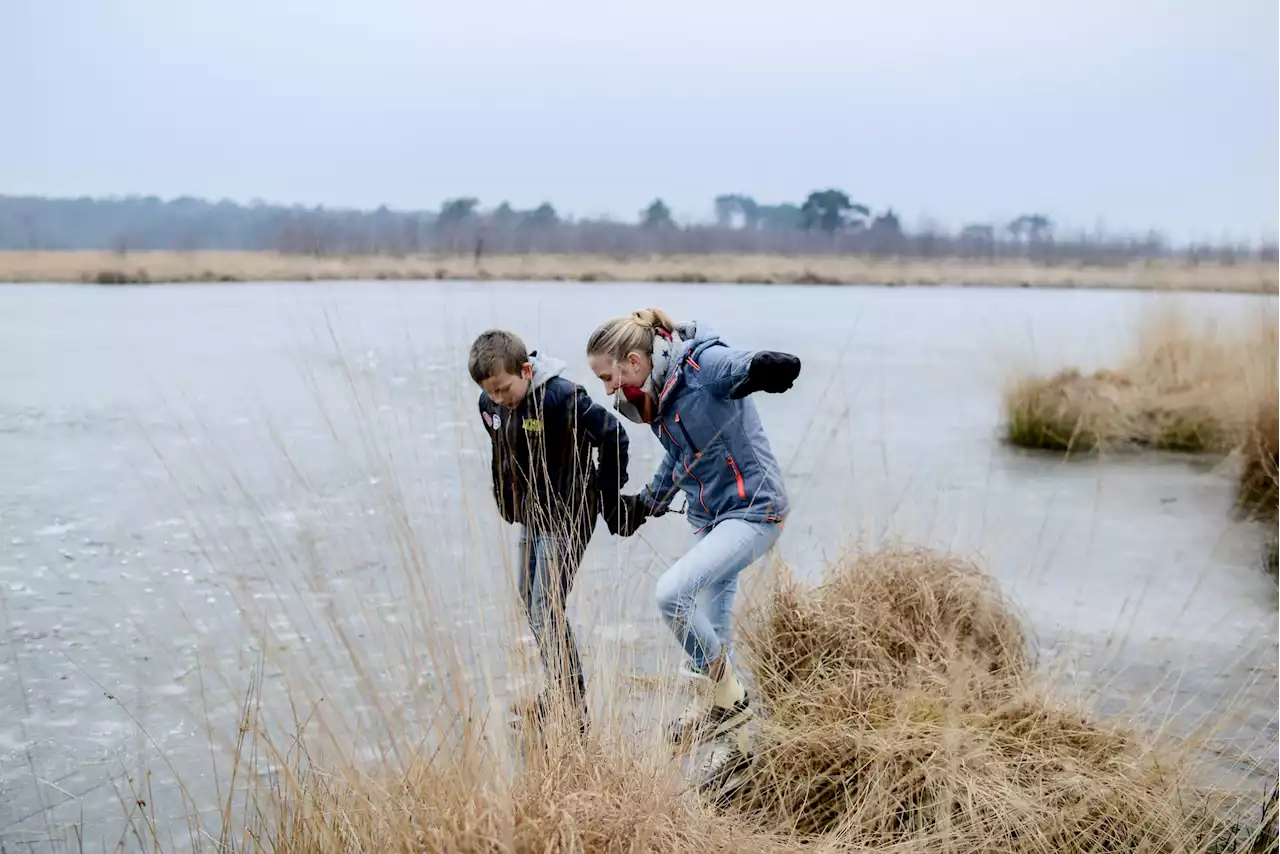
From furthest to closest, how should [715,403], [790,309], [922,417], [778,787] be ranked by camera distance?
[790,309] → [922,417] → [715,403] → [778,787]

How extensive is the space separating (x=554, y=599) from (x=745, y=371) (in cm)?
89

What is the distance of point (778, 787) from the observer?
10.8 feet

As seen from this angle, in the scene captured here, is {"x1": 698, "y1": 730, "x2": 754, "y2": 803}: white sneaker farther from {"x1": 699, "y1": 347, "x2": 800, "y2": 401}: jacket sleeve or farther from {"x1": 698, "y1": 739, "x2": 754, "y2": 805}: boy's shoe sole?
{"x1": 699, "y1": 347, "x2": 800, "y2": 401}: jacket sleeve

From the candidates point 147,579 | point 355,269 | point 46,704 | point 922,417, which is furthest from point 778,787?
point 922,417

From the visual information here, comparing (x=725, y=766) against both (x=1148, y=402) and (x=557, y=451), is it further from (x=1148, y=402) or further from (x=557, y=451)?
(x=1148, y=402)

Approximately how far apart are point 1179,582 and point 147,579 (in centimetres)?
565

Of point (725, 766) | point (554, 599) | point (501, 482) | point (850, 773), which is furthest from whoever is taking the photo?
point (501, 482)

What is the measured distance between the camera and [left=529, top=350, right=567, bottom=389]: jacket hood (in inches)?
145

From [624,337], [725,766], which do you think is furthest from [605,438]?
[725,766]

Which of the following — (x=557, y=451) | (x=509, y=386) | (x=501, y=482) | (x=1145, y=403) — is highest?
(x=509, y=386)

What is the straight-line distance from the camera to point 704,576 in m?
3.45

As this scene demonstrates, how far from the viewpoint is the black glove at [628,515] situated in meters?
3.76

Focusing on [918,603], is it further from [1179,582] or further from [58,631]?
[58,631]

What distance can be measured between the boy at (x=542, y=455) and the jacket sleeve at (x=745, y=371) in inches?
16.7
